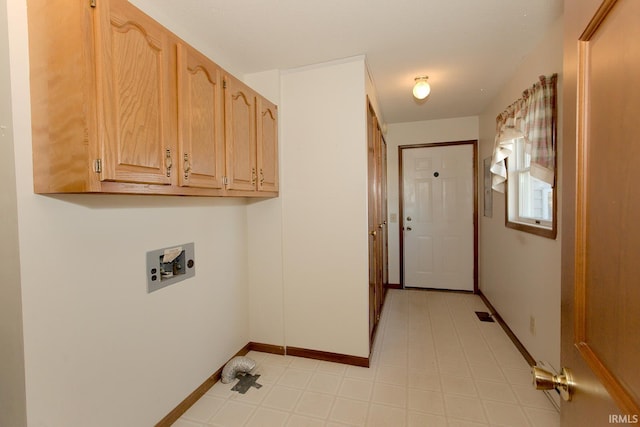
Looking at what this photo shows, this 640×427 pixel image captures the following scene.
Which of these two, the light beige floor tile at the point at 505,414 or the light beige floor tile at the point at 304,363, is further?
the light beige floor tile at the point at 304,363

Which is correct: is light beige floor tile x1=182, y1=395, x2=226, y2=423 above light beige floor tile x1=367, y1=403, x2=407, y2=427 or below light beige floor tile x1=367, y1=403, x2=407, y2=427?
below

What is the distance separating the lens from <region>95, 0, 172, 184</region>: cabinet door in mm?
1011

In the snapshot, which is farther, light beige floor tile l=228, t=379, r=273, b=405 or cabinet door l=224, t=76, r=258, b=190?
light beige floor tile l=228, t=379, r=273, b=405

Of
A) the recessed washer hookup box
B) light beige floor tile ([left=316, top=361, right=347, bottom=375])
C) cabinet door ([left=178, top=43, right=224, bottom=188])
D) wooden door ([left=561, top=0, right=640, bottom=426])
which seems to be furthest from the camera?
light beige floor tile ([left=316, top=361, right=347, bottom=375])

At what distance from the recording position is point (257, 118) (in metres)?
2.04

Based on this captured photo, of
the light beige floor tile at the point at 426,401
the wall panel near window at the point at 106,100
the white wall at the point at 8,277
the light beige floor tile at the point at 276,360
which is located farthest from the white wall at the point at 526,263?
the white wall at the point at 8,277

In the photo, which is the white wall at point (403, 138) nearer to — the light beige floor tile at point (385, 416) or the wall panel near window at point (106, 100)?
the light beige floor tile at point (385, 416)

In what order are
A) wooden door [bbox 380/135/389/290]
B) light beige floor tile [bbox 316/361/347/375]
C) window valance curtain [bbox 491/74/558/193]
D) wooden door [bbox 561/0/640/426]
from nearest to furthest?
1. wooden door [bbox 561/0/640/426]
2. window valance curtain [bbox 491/74/558/193]
3. light beige floor tile [bbox 316/361/347/375]
4. wooden door [bbox 380/135/389/290]

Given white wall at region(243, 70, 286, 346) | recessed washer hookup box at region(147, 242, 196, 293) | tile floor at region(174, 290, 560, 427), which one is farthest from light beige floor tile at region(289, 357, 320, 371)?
recessed washer hookup box at region(147, 242, 196, 293)

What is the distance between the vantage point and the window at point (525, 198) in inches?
81.7

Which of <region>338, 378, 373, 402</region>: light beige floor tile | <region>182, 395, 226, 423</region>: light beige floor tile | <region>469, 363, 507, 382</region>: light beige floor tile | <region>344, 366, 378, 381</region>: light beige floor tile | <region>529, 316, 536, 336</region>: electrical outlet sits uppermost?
<region>529, 316, 536, 336</region>: electrical outlet

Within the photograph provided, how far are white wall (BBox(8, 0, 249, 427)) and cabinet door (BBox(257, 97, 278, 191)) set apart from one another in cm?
41

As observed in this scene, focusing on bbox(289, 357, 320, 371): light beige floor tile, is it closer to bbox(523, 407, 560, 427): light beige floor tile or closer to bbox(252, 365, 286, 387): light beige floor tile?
bbox(252, 365, 286, 387): light beige floor tile

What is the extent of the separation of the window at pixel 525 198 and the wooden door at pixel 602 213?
152 cm
